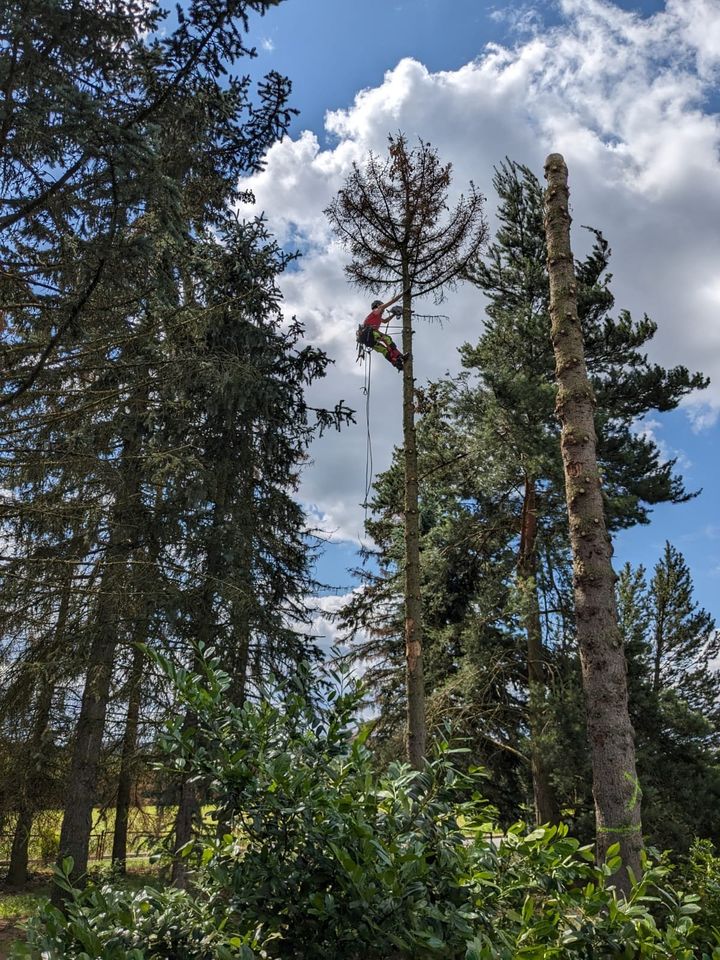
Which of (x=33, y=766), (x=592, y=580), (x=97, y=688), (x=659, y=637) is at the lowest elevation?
(x=33, y=766)

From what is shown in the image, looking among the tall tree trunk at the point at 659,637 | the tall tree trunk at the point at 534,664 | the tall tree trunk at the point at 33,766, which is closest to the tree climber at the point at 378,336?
the tall tree trunk at the point at 534,664

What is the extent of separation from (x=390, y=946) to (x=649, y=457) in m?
11.2

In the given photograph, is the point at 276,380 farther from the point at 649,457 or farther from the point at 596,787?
the point at 596,787

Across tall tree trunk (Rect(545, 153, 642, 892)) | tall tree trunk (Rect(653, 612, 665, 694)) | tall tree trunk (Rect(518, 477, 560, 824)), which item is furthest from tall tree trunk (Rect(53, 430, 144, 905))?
tall tree trunk (Rect(653, 612, 665, 694))

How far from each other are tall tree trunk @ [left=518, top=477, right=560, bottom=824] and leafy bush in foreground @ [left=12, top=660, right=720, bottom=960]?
8545mm

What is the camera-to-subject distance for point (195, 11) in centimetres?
614

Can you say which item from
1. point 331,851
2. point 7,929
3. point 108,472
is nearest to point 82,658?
point 108,472

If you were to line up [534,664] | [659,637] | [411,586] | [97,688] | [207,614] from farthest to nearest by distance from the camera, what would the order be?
[659,637], [534,664], [207,614], [97,688], [411,586]

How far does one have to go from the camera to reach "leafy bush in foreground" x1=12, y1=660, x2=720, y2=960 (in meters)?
1.92

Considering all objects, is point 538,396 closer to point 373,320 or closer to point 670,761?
point 373,320

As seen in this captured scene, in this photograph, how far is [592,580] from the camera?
4.21 metres

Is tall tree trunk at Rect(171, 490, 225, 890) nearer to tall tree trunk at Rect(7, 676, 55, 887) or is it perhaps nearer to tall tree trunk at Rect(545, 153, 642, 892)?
tall tree trunk at Rect(7, 676, 55, 887)

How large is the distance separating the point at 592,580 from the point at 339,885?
9.05 ft

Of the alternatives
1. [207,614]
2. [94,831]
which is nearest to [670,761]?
[207,614]
